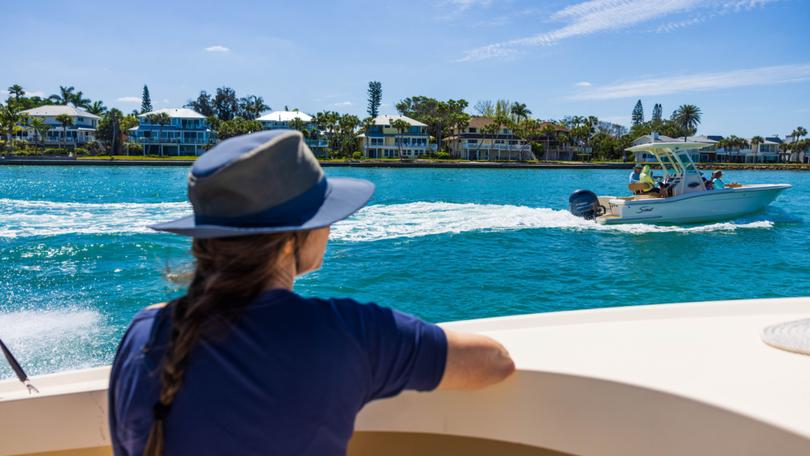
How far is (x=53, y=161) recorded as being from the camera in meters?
70.0

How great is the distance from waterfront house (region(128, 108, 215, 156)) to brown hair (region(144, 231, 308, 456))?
90.8 m

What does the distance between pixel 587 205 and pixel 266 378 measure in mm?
19435

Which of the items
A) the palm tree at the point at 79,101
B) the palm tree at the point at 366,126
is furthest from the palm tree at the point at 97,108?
the palm tree at the point at 366,126

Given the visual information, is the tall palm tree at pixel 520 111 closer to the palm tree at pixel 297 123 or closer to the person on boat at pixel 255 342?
the palm tree at pixel 297 123

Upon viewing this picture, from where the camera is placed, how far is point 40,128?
271 ft

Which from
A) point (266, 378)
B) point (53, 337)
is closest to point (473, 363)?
point (266, 378)

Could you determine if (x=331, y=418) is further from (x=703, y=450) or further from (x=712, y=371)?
(x=712, y=371)

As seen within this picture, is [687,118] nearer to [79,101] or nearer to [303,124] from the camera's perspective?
[303,124]

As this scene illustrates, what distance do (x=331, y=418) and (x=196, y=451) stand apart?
0.79 feet

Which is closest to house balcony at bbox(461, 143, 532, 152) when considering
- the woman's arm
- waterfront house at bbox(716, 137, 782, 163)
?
waterfront house at bbox(716, 137, 782, 163)

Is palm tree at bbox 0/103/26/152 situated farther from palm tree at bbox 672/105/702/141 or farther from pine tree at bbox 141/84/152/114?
palm tree at bbox 672/105/702/141

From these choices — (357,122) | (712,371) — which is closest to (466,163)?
(357,122)

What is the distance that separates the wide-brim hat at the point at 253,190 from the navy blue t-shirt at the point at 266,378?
0.14 meters

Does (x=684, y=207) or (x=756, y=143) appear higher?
(x=756, y=143)
